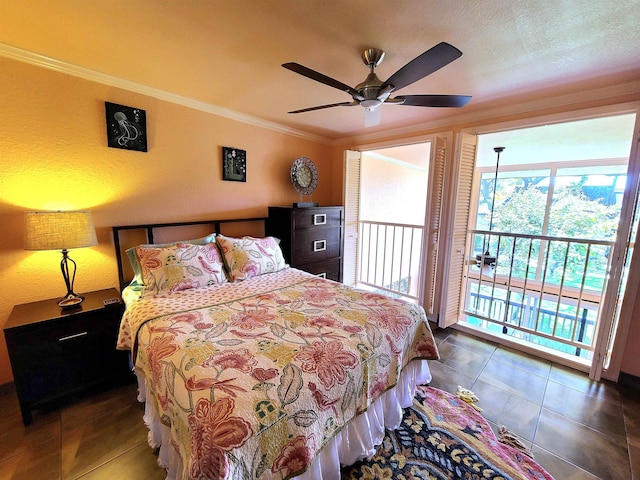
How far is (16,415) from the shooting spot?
1705 millimetres

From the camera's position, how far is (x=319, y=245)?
344 centimetres

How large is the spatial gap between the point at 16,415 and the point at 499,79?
4076mm

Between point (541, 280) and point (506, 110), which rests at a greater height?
point (506, 110)

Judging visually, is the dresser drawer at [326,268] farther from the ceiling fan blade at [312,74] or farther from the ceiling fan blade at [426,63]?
the ceiling fan blade at [426,63]

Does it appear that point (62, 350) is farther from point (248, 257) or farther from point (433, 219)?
point (433, 219)

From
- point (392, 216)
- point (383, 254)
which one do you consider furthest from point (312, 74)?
point (392, 216)

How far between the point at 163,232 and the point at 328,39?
2.10 m

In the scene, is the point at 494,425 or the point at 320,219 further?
the point at 320,219

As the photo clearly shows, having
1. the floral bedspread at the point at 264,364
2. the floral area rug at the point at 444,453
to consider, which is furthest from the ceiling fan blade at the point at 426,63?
the floral area rug at the point at 444,453

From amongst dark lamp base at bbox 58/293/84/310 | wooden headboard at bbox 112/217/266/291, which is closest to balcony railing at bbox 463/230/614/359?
wooden headboard at bbox 112/217/266/291

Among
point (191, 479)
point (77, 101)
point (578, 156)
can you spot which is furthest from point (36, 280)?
point (578, 156)

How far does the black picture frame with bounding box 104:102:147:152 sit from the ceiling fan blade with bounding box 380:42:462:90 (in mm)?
1996

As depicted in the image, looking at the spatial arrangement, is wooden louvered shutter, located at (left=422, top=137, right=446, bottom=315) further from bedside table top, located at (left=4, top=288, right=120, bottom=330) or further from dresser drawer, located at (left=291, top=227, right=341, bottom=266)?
bedside table top, located at (left=4, top=288, right=120, bottom=330)

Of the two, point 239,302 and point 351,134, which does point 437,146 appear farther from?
point 239,302
